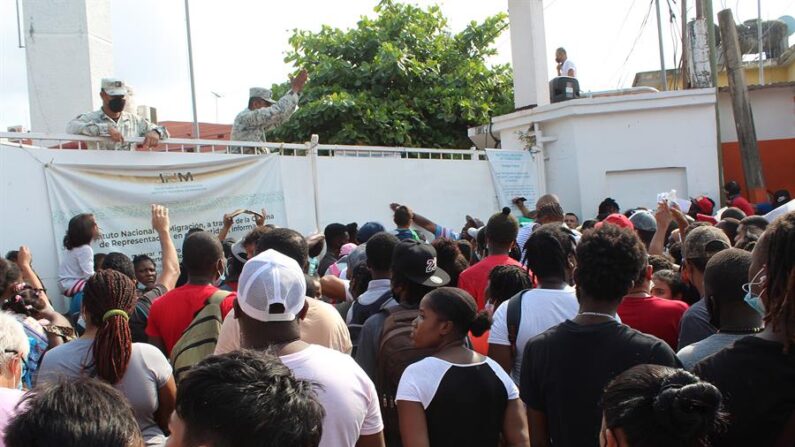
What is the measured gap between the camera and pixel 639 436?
6.28ft

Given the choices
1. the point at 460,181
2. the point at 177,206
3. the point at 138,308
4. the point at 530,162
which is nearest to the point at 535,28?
the point at 530,162

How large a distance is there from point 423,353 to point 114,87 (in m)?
5.20

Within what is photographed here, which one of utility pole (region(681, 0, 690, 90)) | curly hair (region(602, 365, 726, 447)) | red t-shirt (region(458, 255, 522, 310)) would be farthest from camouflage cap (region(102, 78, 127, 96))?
utility pole (region(681, 0, 690, 90))

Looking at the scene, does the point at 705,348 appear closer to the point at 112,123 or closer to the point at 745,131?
the point at 112,123

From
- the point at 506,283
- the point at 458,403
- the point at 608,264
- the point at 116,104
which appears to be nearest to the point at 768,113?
the point at 116,104

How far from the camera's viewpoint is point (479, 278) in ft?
15.5

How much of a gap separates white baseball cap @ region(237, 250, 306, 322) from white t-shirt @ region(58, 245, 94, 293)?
3.93 metres

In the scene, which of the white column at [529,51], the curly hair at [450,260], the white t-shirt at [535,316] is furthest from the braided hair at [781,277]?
the white column at [529,51]

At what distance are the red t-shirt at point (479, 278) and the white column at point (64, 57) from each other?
22.1 ft

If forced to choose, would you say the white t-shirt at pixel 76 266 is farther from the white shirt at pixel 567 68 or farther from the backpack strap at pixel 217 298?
the white shirt at pixel 567 68

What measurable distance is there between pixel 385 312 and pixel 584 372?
1.21 meters

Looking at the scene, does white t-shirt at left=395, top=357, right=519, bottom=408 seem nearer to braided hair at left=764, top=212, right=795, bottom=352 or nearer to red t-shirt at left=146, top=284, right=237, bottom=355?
braided hair at left=764, top=212, right=795, bottom=352

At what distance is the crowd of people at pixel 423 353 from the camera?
5.72ft

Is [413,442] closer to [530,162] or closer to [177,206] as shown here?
[177,206]
